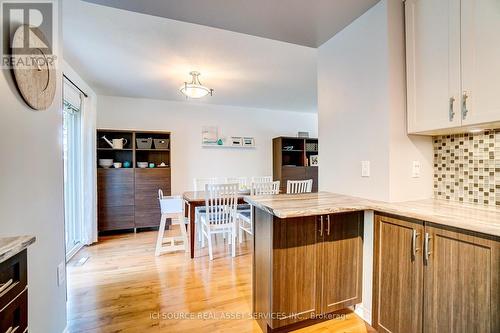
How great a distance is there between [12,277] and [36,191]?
624mm

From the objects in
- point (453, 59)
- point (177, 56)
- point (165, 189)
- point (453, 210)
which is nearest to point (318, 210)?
point (453, 210)

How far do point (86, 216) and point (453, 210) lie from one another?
13.6 feet

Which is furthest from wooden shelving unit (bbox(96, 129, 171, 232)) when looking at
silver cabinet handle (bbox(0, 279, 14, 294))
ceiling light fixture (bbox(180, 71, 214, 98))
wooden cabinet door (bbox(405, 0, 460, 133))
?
wooden cabinet door (bbox(405, 0, 460, 133))

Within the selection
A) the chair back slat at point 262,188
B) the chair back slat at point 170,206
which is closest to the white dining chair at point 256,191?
the chair back slat at point 262,188

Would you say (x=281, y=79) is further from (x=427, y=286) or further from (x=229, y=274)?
(x=427, y=286)

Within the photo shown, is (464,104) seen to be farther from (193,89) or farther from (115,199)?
(115,199)

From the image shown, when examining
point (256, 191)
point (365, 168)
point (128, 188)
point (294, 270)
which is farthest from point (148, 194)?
point (365, 168)

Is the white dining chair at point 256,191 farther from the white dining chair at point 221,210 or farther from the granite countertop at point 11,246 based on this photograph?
the granite countertop at point 11,246

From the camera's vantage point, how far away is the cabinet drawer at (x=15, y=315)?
0.71m

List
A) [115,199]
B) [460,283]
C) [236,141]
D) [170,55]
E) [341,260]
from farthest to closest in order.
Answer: [236,141] < [115,199] < [170,55] < [341,260] < [460,283]

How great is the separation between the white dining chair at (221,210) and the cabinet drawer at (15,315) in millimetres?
2059

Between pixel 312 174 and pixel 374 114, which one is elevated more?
pixel 374 114

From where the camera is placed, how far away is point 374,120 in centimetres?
170

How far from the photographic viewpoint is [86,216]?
3.42 m
